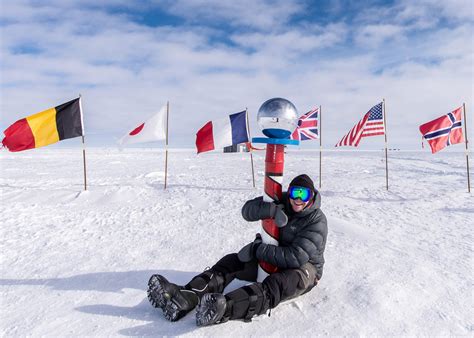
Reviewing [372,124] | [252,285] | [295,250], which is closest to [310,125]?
[372,124]

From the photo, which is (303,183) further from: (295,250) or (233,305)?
(233,305)

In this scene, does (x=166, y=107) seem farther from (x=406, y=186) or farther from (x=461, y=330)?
(x=461, y=330)

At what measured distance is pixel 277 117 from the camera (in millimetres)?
2947

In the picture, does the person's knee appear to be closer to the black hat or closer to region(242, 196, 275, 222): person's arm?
region(242, 196, 275, 222): person's arm

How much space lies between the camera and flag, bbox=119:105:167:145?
9922 millimetres

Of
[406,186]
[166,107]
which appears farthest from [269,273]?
[406,186]

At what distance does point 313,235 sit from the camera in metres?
3.07

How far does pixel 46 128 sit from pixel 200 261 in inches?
282

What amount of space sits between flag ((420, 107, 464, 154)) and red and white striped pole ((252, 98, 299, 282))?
27.6ft

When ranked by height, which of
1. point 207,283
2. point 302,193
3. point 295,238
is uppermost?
point 302,193

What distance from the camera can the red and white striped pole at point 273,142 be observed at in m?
2.97

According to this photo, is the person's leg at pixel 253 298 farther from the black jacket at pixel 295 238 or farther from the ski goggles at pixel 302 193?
the ski goggles at pixel 302 193

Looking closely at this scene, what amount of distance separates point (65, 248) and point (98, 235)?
695mm

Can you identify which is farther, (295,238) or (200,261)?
(200,261)
